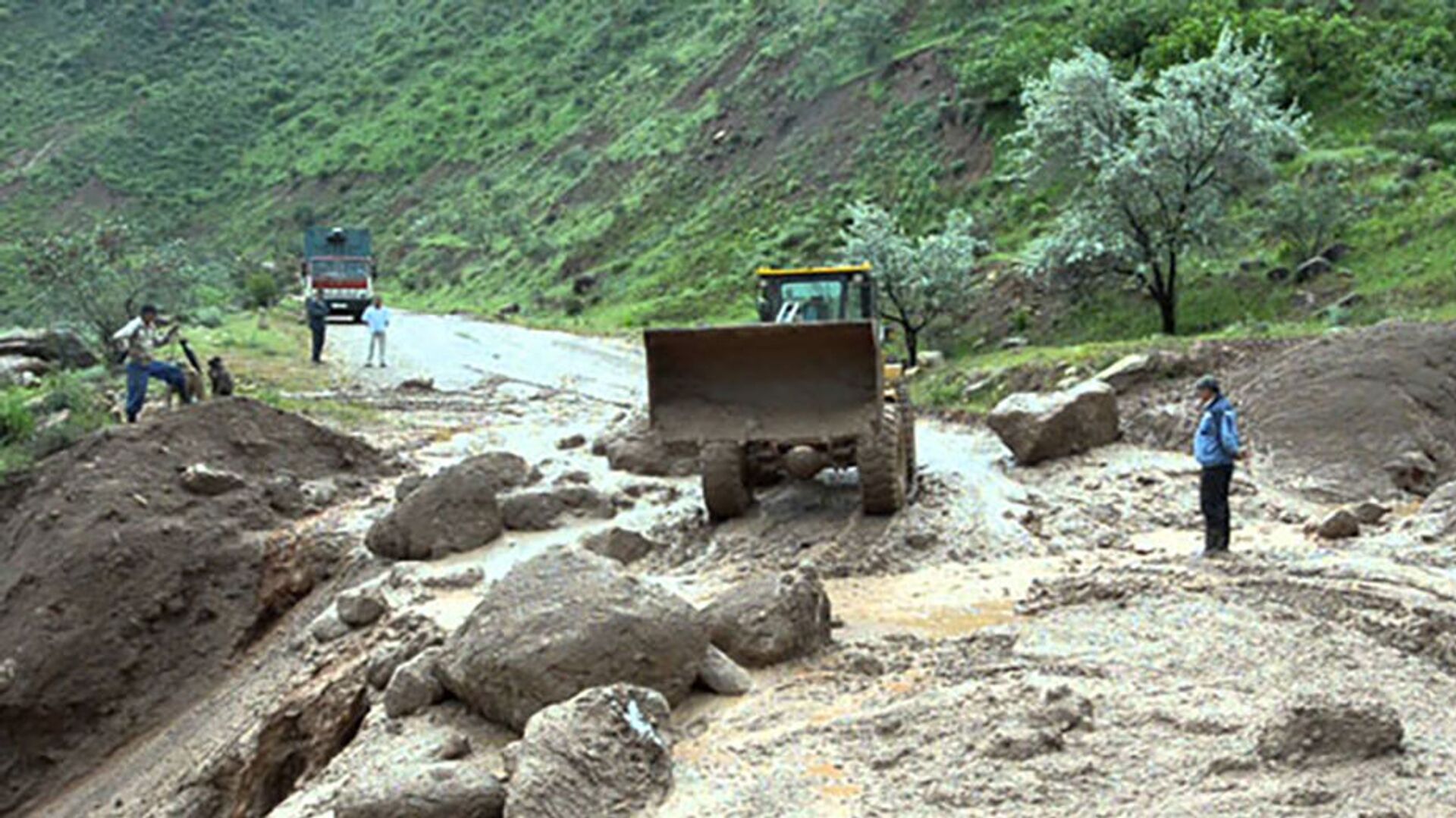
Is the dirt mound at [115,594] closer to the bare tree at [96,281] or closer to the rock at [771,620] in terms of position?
the rock at [771,620]

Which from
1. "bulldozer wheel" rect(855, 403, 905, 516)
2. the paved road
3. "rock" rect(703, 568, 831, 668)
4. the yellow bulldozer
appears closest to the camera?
"rock" rect(703, 568, 831, 668)

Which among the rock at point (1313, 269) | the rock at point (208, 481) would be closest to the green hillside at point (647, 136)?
the rock at point (1313, 269)

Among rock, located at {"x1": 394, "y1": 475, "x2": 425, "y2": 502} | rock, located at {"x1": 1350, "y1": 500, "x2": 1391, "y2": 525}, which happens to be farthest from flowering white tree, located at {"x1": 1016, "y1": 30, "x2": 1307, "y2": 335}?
rock, located at {"x1": 394, "y1": 475, "x2": 425, "y2": 502}

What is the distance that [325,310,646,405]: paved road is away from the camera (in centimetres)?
2509

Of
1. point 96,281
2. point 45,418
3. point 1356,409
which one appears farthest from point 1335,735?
point 96,281

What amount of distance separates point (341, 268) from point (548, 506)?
2641 centimetres

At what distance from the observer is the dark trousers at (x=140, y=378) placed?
1634 cm

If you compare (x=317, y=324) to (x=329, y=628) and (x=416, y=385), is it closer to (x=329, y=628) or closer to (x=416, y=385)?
(x=416, y=385)

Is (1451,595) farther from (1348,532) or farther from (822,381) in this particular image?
(822,381)

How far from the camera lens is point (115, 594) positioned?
13.9 m

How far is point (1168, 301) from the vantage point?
22.9 m

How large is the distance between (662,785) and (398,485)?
860cm

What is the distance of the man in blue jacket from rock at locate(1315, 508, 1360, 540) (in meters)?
0.96

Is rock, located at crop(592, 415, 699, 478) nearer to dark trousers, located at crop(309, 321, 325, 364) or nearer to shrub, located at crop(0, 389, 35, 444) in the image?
shrub, located at crop(0, 389, 35, 444)
